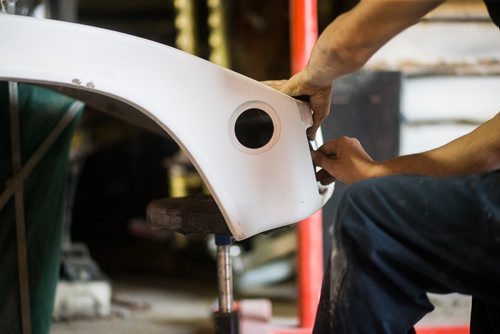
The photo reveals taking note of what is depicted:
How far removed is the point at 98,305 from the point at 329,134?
1.14 metres

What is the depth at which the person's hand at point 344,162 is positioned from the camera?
3.97ft

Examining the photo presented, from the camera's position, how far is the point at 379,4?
2.99 feet

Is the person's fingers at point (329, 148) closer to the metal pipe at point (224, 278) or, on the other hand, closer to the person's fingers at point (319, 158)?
the person's fingers at point (319, 158)

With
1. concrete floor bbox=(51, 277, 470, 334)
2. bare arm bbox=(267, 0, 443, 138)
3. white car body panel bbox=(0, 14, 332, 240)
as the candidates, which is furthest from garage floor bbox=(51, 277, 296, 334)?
bare arm bbox=(267, 0, 443, 138)

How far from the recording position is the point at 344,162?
1245 mm

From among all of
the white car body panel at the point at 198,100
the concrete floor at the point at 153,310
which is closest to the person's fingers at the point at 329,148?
the white car body panel at the point at 198,100

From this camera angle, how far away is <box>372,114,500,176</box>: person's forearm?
118 centimetres

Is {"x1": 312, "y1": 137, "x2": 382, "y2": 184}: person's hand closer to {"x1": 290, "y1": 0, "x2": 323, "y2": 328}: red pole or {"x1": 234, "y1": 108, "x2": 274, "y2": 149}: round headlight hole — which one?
{"x1": 234, "y1": 108, "x2": 274, "y2": 149}: round headlight hole

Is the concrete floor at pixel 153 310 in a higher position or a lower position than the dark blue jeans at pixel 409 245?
lower

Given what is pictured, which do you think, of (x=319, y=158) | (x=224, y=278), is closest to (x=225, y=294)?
(x=224, y=278)

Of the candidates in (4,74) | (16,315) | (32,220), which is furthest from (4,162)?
(4,74)

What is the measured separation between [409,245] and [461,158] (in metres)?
0.43

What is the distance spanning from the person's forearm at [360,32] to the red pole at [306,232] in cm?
106

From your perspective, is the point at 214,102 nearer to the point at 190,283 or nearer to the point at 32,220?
the point at 32,220
